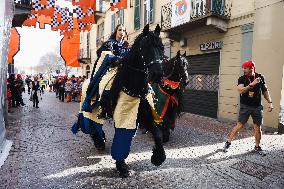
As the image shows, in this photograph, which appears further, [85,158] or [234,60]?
[234,60]

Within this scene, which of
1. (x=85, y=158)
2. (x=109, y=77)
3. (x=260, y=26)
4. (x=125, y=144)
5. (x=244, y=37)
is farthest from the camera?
(x=244, y=37)

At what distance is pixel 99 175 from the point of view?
433cm

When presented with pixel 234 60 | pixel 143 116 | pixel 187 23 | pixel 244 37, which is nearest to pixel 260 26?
pixel 244 37

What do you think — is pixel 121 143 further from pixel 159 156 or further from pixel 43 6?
pixel 43 6

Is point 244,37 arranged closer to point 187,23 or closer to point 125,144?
point 187,23

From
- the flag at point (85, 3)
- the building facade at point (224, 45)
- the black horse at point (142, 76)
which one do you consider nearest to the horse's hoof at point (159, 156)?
the black horse at point (142, 76)

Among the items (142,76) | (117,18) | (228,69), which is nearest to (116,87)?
(142,76)

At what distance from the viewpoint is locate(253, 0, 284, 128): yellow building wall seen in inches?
358

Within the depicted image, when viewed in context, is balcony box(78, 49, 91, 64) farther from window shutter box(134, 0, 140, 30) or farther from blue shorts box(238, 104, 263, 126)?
blue shorts box(238, 104, 263, 126)

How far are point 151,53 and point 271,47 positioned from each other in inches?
281

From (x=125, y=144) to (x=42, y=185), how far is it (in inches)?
50.8

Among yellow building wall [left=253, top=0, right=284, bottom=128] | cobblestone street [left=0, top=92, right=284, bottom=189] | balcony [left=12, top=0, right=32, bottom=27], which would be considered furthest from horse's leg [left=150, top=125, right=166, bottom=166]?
balcony [left=12, top=0, right=32, bottom=27]

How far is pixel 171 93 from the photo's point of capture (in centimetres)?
661

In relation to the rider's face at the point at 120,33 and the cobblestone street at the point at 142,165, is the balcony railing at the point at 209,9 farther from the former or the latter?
the rider's face at the point at 120,33
